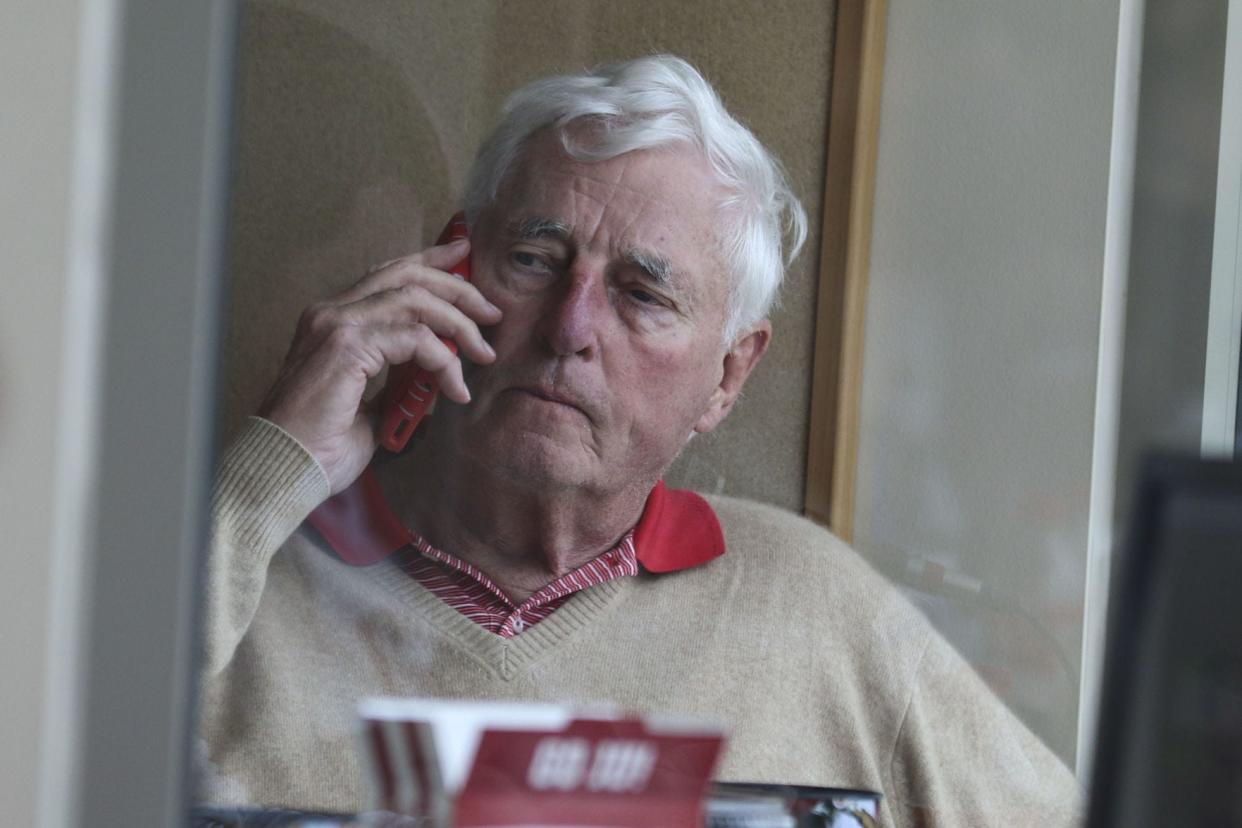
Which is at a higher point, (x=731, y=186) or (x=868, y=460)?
(x=731, y=186)

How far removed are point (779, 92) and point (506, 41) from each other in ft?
0.86

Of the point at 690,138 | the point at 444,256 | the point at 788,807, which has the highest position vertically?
the point at 690,138

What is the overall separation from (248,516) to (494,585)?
0.27 m

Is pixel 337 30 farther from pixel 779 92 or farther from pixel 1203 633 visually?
pixel 1203 633

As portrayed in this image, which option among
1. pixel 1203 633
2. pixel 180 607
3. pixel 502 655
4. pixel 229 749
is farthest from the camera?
pixel 502 655

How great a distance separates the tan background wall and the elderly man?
0.07 feet

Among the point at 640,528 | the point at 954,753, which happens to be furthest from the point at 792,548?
the point at 954,753

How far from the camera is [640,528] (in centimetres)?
121

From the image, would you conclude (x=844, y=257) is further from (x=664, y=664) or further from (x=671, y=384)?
(x=664, y=664)

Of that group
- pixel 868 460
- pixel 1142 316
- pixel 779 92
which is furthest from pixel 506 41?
pixel 1142 316

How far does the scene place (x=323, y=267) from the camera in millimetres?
1141

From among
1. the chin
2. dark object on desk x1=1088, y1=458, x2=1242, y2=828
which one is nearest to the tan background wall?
the chin

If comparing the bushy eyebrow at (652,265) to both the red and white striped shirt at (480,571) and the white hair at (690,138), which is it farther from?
the red and white striped shirt at (480,571)

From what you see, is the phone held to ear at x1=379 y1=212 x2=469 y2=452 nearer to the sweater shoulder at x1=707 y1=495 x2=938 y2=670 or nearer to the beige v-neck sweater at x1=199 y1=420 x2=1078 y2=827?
the beige v-neck sweater at x1=199 y1=420 x2=1078 y2=827
